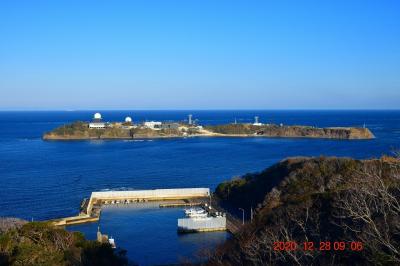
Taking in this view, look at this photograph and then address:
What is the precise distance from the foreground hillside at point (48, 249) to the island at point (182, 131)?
54.1 metres

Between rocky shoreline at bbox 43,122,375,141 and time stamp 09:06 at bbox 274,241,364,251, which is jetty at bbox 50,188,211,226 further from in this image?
rocky shoreline at bbox 43,122,375,141

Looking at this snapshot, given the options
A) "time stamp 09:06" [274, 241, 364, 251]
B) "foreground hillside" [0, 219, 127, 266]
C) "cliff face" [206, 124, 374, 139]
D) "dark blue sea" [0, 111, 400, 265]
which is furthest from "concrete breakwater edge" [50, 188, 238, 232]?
"cliff face" [206, 124, 374, 139]

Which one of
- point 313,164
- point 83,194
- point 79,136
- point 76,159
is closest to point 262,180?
point 313,164

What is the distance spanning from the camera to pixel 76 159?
135 ft

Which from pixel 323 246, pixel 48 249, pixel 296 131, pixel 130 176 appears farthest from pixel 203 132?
pixel 323 246

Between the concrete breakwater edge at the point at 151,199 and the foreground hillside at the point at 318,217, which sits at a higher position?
the foreground hillside at the point at 318,217

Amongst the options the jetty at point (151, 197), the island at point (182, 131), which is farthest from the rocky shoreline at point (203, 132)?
the jetty at point (151, 197)

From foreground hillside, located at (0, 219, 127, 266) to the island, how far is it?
5414 cm

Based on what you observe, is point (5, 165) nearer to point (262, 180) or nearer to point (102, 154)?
point (102, 154)

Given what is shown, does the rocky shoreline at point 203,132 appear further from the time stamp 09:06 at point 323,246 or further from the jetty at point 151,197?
the time stamp 09:06 at point 323,246

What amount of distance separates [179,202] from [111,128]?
4623 cm

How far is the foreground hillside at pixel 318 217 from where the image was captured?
7.63 meters

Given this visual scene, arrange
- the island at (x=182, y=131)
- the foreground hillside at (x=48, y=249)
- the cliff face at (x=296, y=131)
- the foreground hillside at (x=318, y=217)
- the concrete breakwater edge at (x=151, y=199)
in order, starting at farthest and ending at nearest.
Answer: the island at (x=182, y=131)
the cliff face at (x=296, y=131)
the concrete breakwater edge at (x=151, y=199)
the foreground hillside at (x=48, y=249)
the foreground hillside at (x=318, y=217)

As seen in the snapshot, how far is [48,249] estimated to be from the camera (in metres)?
9.60
